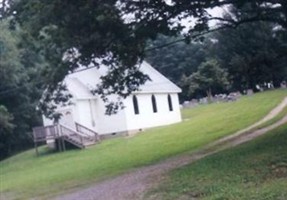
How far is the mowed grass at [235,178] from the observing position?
11.1 metres

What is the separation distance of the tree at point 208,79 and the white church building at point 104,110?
11.6 m

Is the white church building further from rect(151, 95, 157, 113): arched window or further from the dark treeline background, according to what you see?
the dark treeline background

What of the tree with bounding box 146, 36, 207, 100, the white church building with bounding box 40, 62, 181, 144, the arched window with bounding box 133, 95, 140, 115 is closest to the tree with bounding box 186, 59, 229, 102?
the tree with bounding box 146, 36, 207, 100

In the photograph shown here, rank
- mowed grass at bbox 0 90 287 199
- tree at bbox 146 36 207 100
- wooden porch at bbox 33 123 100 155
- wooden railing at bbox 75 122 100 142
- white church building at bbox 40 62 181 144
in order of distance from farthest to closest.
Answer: tree at bbox 146 36 207 100 < white church building at bbox 40 62 181 144 < wooden railing at bbox 75 122 100 142 < wooden porch at bbox 33 123 100 155 < mowed grass at bbox 0 90 287 199

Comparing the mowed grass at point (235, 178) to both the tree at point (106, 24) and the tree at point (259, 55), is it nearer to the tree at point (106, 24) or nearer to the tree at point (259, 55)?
the tree at point (259, 55)

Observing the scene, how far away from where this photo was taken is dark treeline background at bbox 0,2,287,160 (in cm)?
2092

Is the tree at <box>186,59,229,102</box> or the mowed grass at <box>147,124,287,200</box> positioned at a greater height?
the tree at <box>186,59,229,102</box>

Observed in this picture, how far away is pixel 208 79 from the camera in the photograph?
61.6m

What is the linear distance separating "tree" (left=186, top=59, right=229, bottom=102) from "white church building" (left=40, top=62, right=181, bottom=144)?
11.6 metres

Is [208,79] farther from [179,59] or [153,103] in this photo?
[153,103]

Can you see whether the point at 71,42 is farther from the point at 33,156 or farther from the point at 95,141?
the point at 33,156

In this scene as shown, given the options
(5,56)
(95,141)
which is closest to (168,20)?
(95,141)

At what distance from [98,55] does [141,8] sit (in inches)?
92.2

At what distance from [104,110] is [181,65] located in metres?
29.9
